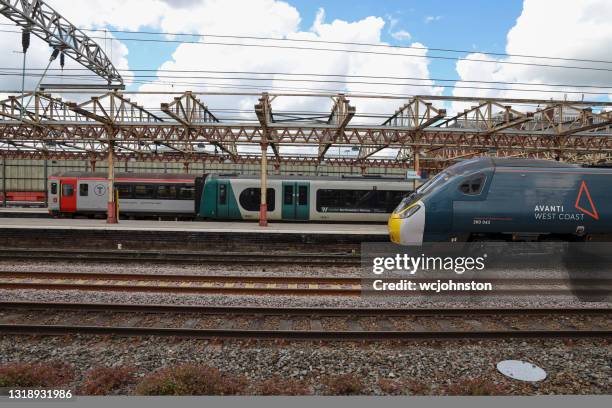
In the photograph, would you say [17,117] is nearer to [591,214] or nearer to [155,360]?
[155,360]

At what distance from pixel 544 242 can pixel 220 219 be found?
15799 millimetres

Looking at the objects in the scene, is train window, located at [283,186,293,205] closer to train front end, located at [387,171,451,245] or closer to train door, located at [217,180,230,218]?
train door, located at [217,180,230,218]

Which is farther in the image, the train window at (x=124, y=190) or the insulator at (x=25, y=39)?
the train window at (x=124, y=190)

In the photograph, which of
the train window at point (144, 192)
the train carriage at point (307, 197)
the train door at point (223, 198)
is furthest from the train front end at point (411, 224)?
the train window at point (144, 192)

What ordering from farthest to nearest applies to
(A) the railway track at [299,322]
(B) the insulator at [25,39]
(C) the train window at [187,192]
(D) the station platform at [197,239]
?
(C) the train window at [187,192]
(D) the station platform at [197,239]
(B) the insulator at [25,39]
(A) the railway track at [299,322]

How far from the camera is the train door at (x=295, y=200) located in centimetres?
1988

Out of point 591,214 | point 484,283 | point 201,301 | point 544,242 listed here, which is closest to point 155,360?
point 201,301

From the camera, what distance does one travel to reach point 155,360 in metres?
5.57

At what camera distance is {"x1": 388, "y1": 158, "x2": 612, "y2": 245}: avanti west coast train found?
29.7 ft

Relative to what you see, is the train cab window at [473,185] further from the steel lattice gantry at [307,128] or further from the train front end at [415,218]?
the steel lattice gantry at [307,128]

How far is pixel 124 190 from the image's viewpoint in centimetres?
2145

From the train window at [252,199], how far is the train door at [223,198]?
2.52ft

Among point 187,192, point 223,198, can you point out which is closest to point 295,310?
point 223,198

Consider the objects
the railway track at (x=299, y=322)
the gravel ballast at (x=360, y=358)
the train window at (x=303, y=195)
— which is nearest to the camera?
the gravel ballast at (x=360, y=358)
